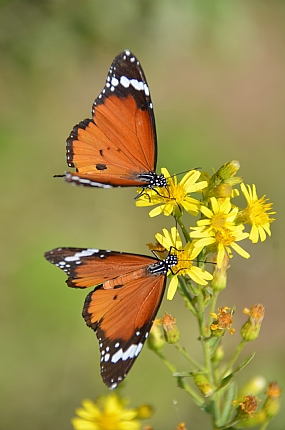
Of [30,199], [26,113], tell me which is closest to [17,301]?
[30,199]

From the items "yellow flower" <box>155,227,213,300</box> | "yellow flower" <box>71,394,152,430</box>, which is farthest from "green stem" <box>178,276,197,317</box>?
A: "yellow flower" <box>71,394,152,430</box>

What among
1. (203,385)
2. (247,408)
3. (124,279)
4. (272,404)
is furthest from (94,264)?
(272,404)

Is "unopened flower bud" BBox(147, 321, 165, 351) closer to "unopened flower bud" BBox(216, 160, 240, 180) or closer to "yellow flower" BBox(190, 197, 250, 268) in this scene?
"yellow flower" BBox(190, 197, 250, 268)

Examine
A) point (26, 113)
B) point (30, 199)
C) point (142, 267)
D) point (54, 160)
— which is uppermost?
point (26, 113)

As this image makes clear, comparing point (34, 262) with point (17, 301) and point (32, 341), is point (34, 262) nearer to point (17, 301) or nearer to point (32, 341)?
point (17, 301)

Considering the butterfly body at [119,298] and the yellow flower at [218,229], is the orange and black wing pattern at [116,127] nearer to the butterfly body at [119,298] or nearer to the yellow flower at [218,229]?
the yellow flower at [218,229]
